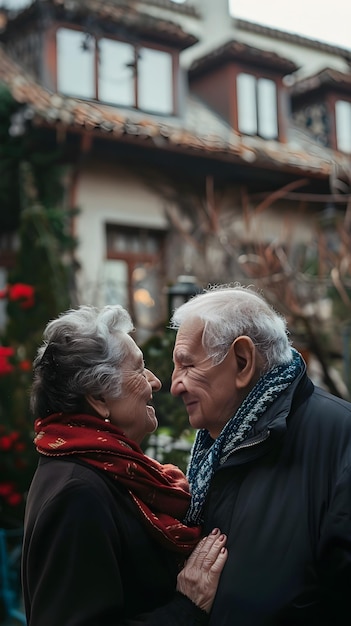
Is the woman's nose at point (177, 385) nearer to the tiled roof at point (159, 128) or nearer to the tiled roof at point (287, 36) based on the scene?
the tiled roof at point (159, 128)

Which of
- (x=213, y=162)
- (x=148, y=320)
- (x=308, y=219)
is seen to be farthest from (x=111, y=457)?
(x=308, y=219)

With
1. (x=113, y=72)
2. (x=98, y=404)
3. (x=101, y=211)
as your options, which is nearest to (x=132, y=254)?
(x=101, y=211)

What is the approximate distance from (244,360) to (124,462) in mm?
440

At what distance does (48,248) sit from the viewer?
21.5ft

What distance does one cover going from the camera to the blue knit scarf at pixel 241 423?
2.26 meters

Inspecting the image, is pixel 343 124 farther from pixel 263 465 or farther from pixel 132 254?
pixel 263 465

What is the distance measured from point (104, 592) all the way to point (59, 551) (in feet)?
0.47

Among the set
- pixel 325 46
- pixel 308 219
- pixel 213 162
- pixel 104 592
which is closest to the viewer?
pixel 104 592

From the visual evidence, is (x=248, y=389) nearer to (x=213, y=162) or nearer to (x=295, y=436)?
(x=295, y=436)

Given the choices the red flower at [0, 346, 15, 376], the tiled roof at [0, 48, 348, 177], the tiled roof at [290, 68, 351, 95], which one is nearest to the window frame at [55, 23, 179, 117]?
the tiled roof at [0, 48, 348, 177]

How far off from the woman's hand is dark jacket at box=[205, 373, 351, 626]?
24 millimetres

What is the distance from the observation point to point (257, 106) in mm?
12750

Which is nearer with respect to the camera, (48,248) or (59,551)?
(59,551)

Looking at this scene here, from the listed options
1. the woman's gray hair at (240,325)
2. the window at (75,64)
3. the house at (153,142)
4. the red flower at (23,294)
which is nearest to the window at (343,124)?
the house at (153,142)
